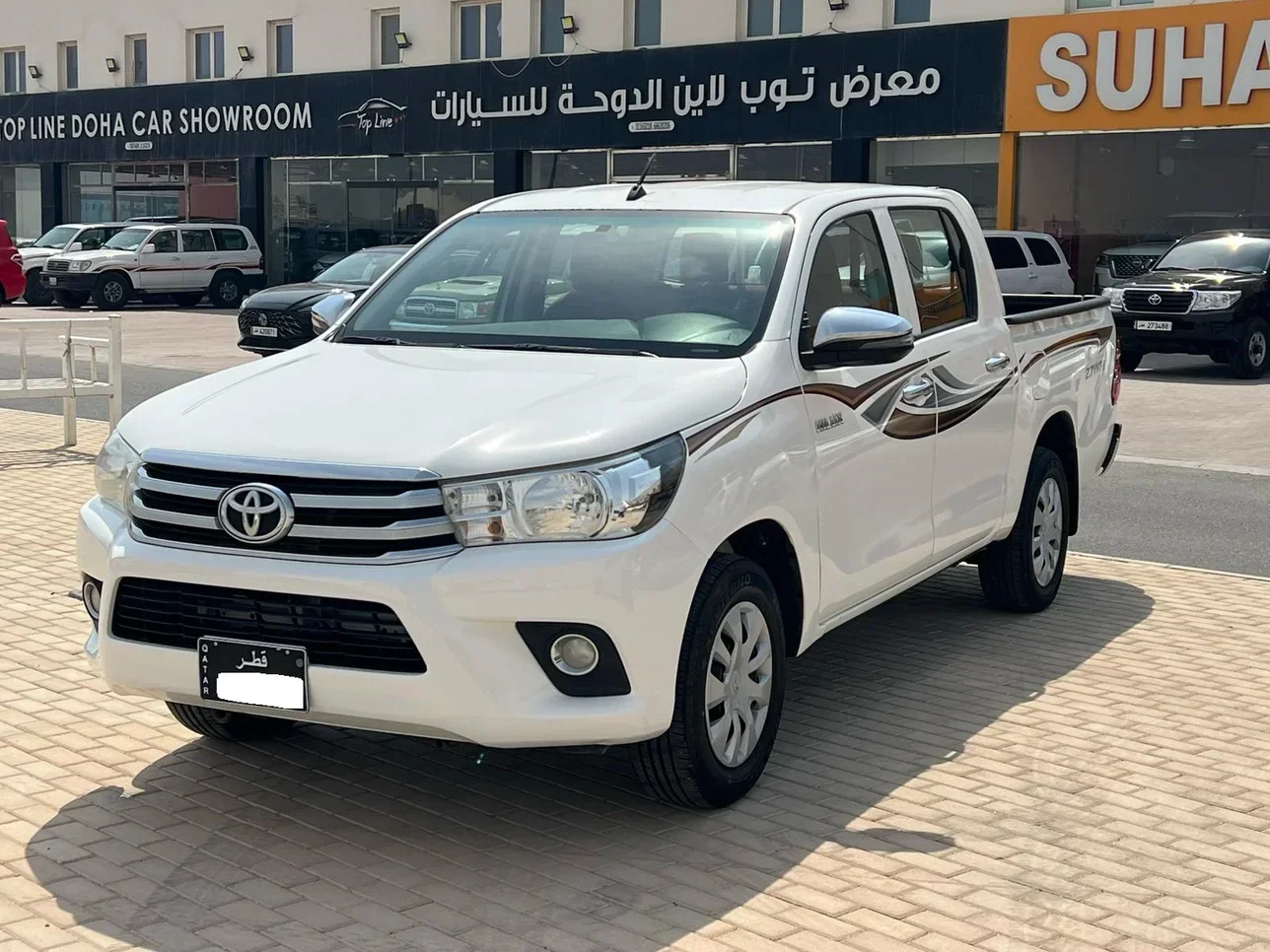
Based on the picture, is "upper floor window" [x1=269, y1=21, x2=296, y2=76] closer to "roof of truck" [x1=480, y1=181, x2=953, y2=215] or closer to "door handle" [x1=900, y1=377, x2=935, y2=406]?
"roof of truck" [x1=480, y1=181, x2=953, y2=215]

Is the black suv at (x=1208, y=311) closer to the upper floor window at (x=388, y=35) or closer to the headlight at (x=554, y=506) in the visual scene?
the headlight at (x=554, y=506)

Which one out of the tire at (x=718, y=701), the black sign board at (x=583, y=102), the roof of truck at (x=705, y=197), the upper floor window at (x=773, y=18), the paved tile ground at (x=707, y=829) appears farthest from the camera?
the upper floor window at (x=773, y=18)

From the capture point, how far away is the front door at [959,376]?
21.2 ft

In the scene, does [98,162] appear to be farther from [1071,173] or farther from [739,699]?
[739,699]

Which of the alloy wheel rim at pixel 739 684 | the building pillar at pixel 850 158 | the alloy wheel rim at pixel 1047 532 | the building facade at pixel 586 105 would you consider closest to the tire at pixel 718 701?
the alloy wheel rim at pixel 739 684

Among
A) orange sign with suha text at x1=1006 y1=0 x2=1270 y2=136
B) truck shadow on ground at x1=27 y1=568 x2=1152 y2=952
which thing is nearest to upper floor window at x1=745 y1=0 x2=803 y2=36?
orange sign with suha text at x1=1006 y1=0 x2=1270 y2=136

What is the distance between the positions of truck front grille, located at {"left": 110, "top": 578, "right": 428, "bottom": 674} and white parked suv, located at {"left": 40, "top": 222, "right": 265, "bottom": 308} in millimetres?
30978

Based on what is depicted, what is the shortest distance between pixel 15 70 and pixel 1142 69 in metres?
32.1

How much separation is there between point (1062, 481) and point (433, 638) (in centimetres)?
438

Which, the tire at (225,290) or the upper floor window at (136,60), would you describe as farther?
the upper floor window at (136,60)

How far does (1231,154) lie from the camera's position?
26.1 m

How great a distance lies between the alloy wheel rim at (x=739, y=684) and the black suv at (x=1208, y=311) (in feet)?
56.3

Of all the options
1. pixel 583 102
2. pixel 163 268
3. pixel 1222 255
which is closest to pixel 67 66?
pixel 163 268

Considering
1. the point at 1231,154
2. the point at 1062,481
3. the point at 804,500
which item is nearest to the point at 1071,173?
the point at 1231,154
